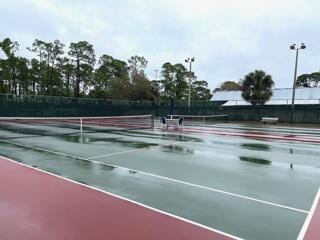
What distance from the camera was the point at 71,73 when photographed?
4731cm

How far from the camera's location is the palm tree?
32.4 m

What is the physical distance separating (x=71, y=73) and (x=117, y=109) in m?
16.2

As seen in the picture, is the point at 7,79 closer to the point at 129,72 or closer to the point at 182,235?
the point at 129,72

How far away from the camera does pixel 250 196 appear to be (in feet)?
18.0

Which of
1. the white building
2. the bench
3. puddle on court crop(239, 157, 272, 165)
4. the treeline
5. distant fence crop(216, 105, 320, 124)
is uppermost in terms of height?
the treeline

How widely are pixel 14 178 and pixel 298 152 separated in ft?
29.8

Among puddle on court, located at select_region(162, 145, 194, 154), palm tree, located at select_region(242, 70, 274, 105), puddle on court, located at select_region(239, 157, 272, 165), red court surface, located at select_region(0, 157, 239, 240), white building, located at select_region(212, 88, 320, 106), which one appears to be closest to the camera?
red court surface, located at select_region(0, 157, 239, 240)

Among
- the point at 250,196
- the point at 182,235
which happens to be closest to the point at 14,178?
the point at 182,235

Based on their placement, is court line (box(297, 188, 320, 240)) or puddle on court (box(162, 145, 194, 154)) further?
puddle on court (box(162, 145, 194, 154))

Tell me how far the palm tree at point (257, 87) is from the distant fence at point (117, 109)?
4.62ft

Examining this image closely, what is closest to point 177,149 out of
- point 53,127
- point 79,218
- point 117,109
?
point 79,218

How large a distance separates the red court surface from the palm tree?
29.6 metres

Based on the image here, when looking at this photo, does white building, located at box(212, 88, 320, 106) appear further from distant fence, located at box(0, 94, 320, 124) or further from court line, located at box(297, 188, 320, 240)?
court line, located at box(297, 188, 320, 240)

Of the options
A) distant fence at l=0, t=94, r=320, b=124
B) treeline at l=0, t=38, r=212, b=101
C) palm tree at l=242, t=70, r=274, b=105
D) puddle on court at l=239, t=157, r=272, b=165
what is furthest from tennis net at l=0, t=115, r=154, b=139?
treeline at l=0, t=38, r=212, b=101
